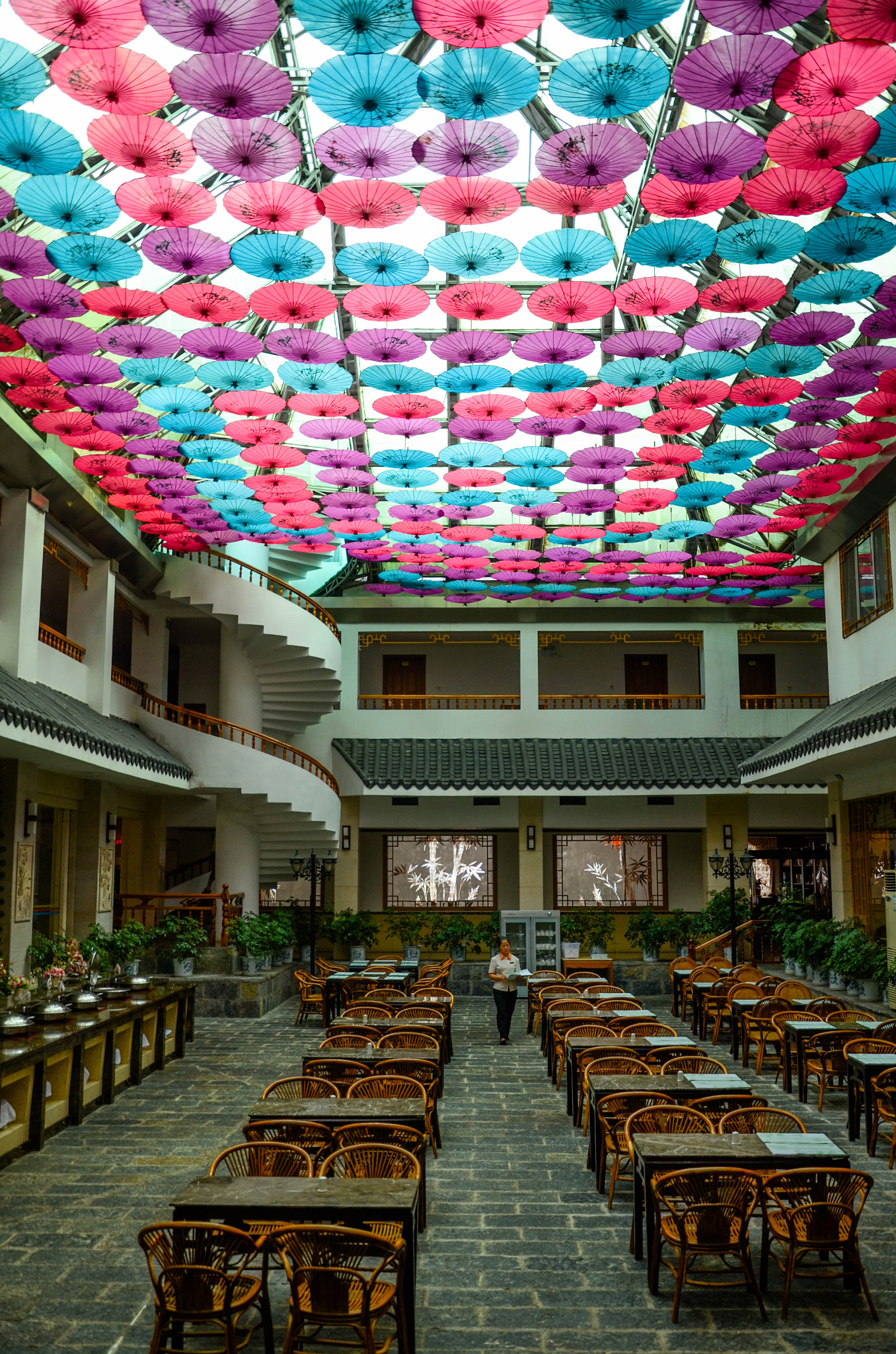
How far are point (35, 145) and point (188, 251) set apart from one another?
5.91ft

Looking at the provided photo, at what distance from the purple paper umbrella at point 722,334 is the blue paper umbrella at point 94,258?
209 inches

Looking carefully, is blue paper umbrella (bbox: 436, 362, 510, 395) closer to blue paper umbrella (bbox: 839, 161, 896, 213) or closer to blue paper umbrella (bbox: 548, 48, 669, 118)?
blue paper umbrella (bbox: 548, 48, 669, 118)

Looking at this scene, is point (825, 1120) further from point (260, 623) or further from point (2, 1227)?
point (260, 623)

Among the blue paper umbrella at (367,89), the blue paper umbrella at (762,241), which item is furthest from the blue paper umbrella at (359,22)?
the blue paper umbrella at (762,241)

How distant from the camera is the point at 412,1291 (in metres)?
5.25

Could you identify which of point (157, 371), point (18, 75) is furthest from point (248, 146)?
point (157, 371)

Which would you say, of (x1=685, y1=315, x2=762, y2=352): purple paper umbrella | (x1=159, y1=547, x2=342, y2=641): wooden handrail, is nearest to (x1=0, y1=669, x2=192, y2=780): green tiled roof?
(x1=159, y1=547, x2=342, y2=641): wooden handrail

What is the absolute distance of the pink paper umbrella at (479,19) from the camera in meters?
6.59

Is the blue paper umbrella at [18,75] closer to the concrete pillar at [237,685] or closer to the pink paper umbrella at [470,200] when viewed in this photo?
the pink paper umbrella at [470,200]

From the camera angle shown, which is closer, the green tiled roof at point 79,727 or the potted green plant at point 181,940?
the green tiled roof at point 79,727

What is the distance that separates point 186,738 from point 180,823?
460 centimetres

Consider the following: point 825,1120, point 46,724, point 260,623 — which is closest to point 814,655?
point 260,623

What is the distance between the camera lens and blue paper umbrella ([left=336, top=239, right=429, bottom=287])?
9578 millimetres

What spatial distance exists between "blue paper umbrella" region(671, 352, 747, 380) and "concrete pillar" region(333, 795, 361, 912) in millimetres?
13387
